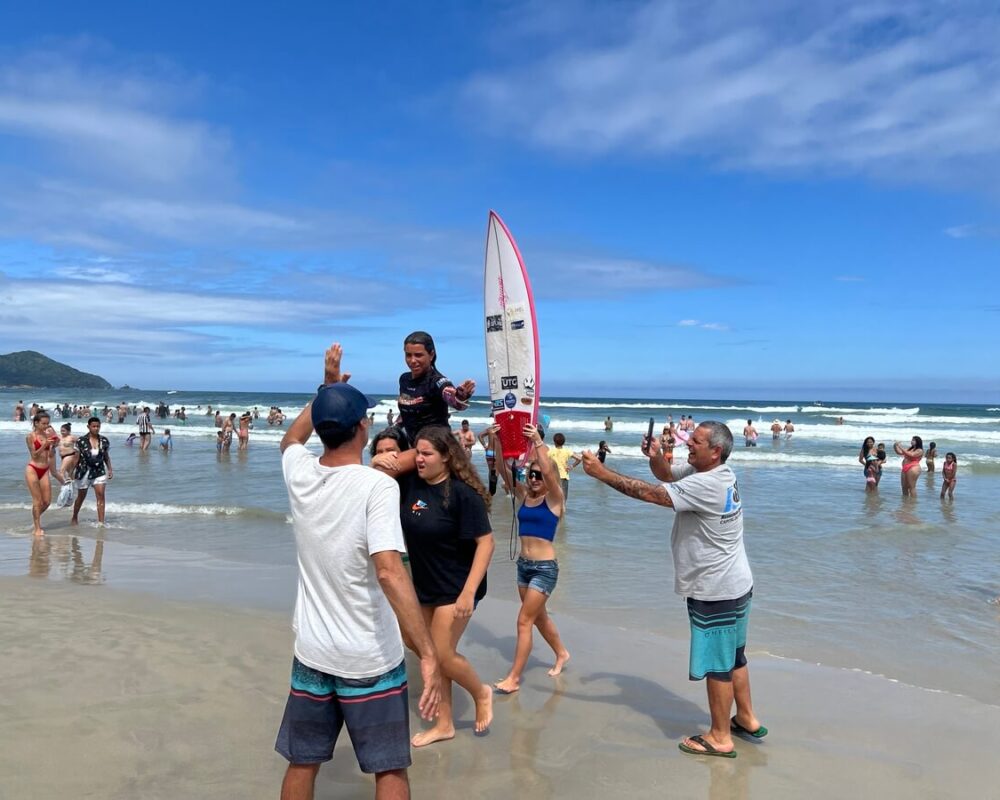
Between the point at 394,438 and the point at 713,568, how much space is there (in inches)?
75.3


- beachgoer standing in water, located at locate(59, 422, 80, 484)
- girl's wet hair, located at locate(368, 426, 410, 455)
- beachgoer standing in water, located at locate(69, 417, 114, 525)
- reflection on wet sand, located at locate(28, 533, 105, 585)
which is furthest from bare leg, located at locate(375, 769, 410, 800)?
beachgoer standing in water, located at locate(59, 422, 80, 484)

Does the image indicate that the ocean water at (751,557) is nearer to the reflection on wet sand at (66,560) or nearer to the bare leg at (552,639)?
the reflection on wet sand at (66,560)

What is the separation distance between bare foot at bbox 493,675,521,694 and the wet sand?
0.09m

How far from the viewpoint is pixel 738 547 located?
424 cm

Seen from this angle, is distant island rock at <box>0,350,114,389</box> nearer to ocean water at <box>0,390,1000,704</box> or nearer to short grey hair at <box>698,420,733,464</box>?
ocean water at <box>0,390,1000,704</box>

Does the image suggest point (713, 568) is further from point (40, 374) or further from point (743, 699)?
point (40, 374)

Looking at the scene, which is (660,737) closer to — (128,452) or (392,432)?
(392,432)

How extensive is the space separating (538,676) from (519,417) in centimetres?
199

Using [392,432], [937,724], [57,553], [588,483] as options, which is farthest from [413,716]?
[588,483]

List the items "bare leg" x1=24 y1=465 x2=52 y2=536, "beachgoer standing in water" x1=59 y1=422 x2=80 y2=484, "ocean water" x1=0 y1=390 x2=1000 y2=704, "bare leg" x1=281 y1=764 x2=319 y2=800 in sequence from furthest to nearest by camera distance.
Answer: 1. "beachgoer standing in water" x1=59 y1=422 x2=80 y2=484
2. "bare leg" x1=24 y1=465 x2=52 y2=536
3. "ocean water" x1=0 y1=390 x2=1000 y2=704
4. "bare leg" x1=281 y1=764 x2=319 y2=800

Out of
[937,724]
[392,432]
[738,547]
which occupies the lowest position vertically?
[937,724]

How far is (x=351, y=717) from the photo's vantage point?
8.98 ft

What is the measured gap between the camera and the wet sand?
3887 mm

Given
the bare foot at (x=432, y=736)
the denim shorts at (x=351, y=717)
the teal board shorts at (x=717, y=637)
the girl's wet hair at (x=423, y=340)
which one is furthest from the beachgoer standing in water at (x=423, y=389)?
the denim shorts at (x=351, y=717)
